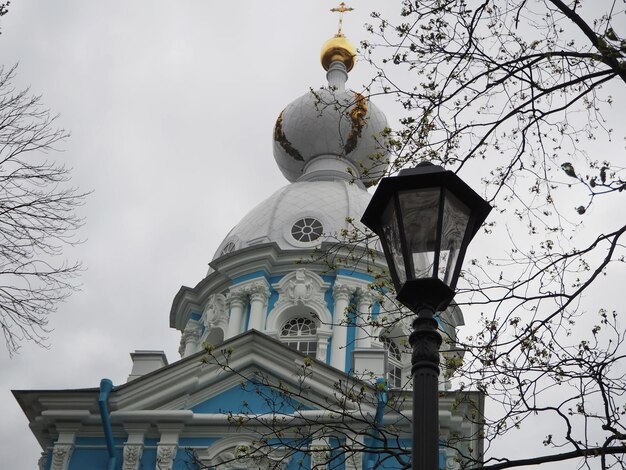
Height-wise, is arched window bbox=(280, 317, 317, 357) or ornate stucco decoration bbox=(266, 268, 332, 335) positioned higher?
ornate stucco decoration bbox=(266, 268, 332, 335)

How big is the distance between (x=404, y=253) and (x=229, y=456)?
884 centimetres

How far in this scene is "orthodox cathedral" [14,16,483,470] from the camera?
10.9m

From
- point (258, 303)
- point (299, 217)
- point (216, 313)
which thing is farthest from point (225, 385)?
point (299, 217)

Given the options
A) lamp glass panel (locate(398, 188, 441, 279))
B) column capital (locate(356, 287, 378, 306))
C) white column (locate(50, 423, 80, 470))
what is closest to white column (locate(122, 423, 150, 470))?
white column (locate(50, 423, 80, 470))

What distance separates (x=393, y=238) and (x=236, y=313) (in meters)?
14.5

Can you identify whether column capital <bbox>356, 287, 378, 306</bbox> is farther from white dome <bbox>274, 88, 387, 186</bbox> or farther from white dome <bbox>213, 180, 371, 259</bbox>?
white dome <bbox>274, 88, 387, 186</bbox>

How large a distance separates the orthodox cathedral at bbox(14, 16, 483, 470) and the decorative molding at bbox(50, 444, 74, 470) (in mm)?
29

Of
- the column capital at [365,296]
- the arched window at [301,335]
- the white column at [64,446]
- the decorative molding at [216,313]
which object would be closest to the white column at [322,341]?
the arched window at [301,335]

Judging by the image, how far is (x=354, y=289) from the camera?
20.1 meters

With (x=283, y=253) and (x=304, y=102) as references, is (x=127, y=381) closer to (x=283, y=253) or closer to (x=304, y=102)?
(x=283, y=253)

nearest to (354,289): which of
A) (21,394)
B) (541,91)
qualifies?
(21,394)

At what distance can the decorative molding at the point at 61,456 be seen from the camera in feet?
46.3

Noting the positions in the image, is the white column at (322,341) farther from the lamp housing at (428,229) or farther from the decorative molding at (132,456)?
the lamp housing at (428,229)

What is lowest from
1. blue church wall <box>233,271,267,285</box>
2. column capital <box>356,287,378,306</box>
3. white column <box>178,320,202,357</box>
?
white column <box>178,320,202,357</box>
